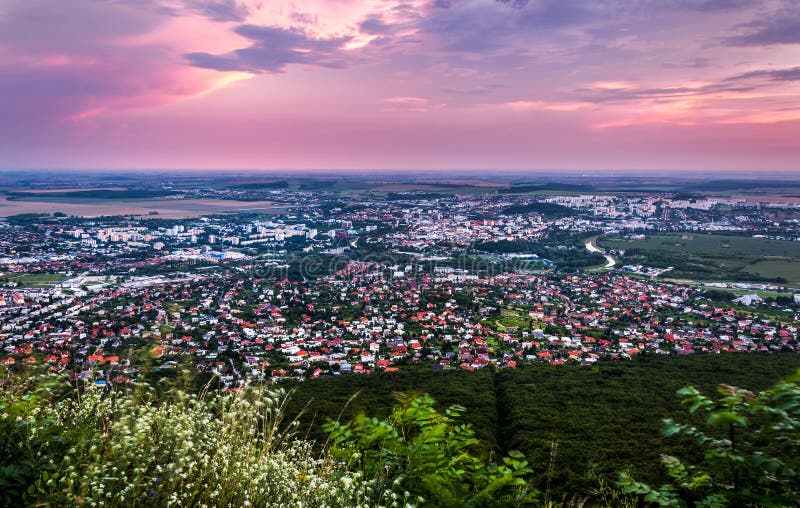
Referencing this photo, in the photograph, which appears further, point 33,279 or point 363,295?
point 33,279

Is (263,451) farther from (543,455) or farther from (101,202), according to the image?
(101,202)

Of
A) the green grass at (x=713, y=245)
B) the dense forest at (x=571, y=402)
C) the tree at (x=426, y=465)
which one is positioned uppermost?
the tree at (x=426, y=465)

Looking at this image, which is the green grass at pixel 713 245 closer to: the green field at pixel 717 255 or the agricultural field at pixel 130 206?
the green field at pixel 717 255

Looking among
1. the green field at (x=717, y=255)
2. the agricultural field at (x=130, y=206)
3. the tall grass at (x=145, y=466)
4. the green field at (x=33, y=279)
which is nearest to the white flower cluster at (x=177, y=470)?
the tall grass at (x=145, y=466)

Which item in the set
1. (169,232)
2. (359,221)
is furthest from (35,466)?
(359,221)

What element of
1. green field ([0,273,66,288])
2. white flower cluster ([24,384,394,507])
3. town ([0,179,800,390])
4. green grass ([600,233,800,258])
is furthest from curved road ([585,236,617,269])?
green field ([0,273,66,288])

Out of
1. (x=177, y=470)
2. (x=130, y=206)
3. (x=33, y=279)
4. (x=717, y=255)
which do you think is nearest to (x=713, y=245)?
(x=717, y=255)

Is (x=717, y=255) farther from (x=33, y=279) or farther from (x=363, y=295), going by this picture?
(x=33, y=279)

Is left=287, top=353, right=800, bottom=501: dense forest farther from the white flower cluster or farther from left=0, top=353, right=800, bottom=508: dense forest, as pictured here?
the white flower cluster

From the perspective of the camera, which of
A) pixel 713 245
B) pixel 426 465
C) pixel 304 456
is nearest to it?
pixel 426 465
